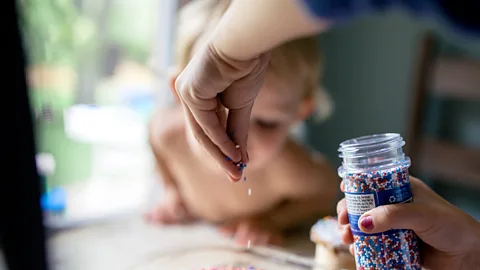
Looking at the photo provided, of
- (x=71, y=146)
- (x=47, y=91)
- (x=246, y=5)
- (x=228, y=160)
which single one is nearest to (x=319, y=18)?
(x=246, y=5)

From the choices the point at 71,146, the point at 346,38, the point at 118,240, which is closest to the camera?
the point at 71,146

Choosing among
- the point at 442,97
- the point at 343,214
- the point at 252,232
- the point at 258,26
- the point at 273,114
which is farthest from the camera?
the point at 442,97

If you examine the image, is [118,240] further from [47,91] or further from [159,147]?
[47,91]

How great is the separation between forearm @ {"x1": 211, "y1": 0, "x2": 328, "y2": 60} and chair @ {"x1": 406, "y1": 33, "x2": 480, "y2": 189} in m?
0.78

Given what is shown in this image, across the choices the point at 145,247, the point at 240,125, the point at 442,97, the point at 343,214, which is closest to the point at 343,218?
the point at 343,214

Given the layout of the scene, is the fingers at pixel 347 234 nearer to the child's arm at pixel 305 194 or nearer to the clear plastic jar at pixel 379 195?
the clear plastic jar at pixel 379 195

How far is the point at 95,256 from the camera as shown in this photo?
670 mm

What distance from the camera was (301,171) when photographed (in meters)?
0.78

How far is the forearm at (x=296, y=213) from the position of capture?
0.71 metres

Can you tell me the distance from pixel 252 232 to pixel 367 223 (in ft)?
1.02

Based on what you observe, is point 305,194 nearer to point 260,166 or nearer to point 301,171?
point 301,171

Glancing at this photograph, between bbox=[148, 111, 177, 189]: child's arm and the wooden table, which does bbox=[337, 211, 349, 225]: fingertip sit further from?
bbox=[148, 111, 177, 189]: child's arm

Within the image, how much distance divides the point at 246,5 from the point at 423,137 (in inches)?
35.7

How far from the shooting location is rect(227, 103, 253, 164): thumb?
44 cm
